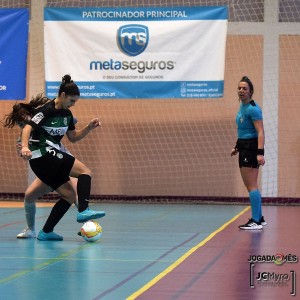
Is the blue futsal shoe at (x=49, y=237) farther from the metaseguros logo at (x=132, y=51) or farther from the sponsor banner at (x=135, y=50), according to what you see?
the metaseguros logo at (x=132, y=51)

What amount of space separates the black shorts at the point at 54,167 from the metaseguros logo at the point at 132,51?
233 inches

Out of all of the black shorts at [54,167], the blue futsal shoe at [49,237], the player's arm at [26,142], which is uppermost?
the player's arm at [26,142]

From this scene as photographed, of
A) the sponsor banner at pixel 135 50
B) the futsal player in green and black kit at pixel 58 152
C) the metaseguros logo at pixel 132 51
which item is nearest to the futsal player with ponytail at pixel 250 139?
the futsal player in green and black kit at pixel 58 152

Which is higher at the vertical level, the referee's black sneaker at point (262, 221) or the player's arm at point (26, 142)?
the player's arm at point (26, 142)

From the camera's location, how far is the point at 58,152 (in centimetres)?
838

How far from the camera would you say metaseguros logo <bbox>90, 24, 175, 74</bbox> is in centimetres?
1407

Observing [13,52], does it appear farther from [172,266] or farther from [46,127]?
[172,266]

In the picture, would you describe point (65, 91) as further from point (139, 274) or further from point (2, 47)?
point (2, 47)

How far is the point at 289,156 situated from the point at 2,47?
563cm

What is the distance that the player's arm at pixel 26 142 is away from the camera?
783 cm

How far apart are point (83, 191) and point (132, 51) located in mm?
6220

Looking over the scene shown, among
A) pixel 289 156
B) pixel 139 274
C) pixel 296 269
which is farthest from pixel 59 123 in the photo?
pixel 289 156

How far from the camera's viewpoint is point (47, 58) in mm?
14125

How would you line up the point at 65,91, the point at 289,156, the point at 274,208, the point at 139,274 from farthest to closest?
the point at 289,156, the point at 274,208, the point at 65,91, the point at 139,274
